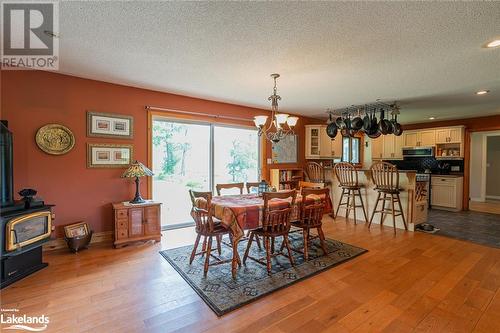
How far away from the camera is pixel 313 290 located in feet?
7.46

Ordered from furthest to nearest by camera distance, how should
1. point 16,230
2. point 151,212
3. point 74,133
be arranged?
point 151,212 < point 74,133 < point 16,230

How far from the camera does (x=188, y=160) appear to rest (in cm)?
445

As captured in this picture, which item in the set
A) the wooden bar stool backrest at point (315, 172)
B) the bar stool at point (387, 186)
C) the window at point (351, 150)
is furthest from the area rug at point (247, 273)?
the window at point (351, 150)

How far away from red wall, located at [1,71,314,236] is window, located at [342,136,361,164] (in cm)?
548

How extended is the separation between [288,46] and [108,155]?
9.58 ft

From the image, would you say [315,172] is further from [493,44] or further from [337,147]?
[493,44]

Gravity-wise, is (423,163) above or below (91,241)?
above

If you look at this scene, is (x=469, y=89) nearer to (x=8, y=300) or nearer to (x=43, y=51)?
(x=43, y=51)

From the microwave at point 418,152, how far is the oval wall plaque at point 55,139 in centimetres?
782

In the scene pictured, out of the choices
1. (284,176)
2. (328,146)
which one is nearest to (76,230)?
(284,176)

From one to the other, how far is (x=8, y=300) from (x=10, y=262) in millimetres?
443

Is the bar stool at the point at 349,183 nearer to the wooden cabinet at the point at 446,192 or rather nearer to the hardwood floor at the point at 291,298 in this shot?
the hardwood floor at the point at 291,298

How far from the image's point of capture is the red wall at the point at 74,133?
9.66 ft

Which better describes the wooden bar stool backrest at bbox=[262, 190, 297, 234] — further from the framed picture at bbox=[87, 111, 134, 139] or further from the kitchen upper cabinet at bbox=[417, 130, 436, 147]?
the kitchen upper cabinet at bbox=[417, 130, 436, 147]
